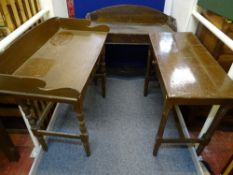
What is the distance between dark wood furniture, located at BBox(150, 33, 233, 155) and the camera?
0.97 m

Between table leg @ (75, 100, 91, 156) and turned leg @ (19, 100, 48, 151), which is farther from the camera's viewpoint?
turned leg @ (19, 100, 48, 151)

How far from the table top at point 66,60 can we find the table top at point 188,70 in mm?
475

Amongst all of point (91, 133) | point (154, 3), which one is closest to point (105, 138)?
point (91, 133)

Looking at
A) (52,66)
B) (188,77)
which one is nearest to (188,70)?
(188,77)

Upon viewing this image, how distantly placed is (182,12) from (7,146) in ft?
6.48

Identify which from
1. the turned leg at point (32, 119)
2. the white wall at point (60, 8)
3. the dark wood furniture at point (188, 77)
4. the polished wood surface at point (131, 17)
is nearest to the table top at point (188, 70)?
the dark wood furniture at point (188, 77)

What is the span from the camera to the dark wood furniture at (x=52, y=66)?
96 cm

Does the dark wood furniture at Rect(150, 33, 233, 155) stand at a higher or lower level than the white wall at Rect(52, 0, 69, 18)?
lower

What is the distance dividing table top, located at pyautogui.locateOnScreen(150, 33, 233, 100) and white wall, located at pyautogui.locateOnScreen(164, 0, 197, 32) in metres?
0.22

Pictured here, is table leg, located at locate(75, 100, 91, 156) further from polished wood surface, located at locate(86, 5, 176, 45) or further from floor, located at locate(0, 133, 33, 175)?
polished wood surface, located at locate(86, 5, 176, 45)

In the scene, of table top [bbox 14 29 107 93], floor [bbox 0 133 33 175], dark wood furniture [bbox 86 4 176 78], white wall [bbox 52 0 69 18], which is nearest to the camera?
table top [bbox 14 29 107 93]

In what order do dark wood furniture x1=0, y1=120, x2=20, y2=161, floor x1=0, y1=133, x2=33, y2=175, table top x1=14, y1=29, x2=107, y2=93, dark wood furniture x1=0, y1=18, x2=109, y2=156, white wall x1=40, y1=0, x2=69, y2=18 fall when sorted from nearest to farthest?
1. dark wood furniture x1=0, y1=18, x2=109, y2=156
2. table top x1=14, y1=29, x2=107, y2=93
3. dark wood furniture x1=0, y1=120, x2=20, y2=161
4. floor x1=0, y1=133, x2=33, y2=175
5. white wall x1=40, y1=0, x2=69, y2=18

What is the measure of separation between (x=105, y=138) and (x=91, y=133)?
140mm

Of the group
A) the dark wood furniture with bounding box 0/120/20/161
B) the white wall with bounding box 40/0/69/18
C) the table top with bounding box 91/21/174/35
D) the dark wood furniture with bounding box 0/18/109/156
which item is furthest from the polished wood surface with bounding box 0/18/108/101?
the dark wood furniture with bounding box 0/120/20/161
